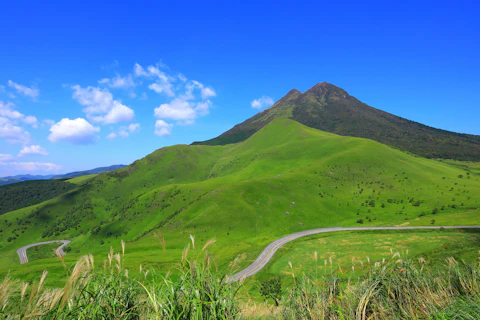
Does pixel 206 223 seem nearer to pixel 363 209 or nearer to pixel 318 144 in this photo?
pixel 363 209

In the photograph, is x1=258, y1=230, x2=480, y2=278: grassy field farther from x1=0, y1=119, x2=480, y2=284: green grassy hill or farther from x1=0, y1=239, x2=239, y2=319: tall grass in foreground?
x1=0, y1=239, x2=239, y2=319: tall grass in foreground

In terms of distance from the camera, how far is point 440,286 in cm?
779

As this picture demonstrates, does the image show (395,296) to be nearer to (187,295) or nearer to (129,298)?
(187,295)

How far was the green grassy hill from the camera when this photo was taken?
273 ft

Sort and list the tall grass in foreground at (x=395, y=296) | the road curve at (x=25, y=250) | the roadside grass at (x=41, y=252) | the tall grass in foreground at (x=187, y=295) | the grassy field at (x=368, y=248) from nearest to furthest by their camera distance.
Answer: the tall grass in foreground at (x=187, y=295) < the tall grass in foreground at (x=395, y=296) < the grassy field at (x=368, y=248) < the road curve at (x=25, y=250) < the roadside grass at (x=41, y=252)

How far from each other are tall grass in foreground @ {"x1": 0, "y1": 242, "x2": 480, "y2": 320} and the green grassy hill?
52164 millimetres

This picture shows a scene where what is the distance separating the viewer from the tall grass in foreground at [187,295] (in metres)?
4.40

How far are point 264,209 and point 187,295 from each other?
99.1 metres

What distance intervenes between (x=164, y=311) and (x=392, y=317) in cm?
667

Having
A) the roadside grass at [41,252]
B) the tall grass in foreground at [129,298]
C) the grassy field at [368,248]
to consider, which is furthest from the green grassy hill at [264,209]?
the tall grass in foreground at [129,298]

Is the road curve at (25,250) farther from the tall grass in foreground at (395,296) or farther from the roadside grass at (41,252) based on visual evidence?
the tall grass in foreground at (395,296)

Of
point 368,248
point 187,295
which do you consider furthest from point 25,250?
point 187,295

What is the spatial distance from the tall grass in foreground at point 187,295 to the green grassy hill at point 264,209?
52164 mm

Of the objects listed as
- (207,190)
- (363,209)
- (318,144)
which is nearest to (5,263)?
(207,190)
